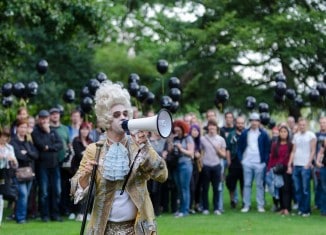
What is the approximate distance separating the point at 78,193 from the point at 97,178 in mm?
203

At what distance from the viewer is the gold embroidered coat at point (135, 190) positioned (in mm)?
6500

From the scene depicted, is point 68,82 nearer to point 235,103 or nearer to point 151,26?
point 151,26

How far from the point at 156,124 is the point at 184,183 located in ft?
32.1

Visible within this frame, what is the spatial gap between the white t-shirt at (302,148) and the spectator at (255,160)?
2.82ft

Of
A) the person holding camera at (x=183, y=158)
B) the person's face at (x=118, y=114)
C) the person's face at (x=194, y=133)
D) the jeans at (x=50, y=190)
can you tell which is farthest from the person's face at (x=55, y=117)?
the person's face at (x=118, y=114)

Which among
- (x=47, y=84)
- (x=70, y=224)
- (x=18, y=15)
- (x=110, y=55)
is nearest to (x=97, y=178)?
(x=70, y=224)

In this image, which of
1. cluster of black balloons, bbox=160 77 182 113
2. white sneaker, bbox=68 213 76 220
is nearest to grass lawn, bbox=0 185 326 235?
white sneaker, bbox=68 213 76 220

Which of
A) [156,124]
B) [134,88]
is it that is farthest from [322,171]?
[156,124]

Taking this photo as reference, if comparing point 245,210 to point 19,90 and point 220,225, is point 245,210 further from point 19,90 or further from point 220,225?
point 19,90

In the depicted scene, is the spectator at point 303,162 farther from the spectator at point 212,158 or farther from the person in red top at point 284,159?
the spectator at point 212,158

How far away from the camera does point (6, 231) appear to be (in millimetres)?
12961

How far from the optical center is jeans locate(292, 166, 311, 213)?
Answer: 15562mm

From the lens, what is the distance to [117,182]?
6641 mm

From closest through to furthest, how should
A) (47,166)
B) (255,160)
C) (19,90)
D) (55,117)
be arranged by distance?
(47,166), (55,117), (255,160), (19,90)
